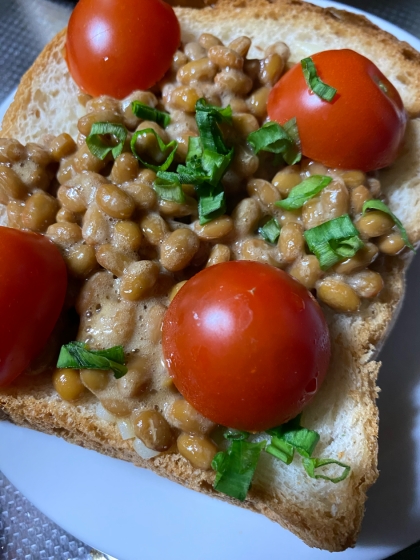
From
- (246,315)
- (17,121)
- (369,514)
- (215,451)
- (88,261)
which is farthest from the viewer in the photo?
(17,121)

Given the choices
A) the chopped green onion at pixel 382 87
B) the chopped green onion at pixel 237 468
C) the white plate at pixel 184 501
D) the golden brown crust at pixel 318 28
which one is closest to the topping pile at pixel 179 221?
the chopped green onion at pixel 237 468

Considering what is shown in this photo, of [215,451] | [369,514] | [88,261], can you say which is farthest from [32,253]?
[369,514]

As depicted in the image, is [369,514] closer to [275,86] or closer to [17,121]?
[275,86]

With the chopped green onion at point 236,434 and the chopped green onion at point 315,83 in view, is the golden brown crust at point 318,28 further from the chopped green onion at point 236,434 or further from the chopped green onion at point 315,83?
the chopped green onion at point 236,434

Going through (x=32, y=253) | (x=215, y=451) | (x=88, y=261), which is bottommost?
(x=215, y=451)

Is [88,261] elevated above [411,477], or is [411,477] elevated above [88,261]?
[88,261]

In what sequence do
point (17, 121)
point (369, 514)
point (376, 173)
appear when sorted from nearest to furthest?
point (369, 514) → point (376, 173) → point (17, 121)

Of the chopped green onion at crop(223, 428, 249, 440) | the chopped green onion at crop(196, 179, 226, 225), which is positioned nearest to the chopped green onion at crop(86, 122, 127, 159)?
the chopped green onion at crop(196, 179, 226, 225)
